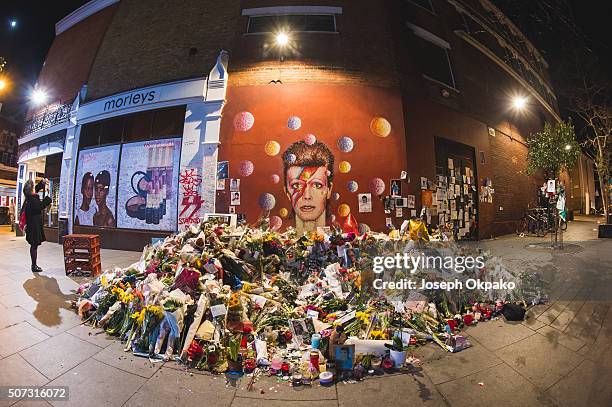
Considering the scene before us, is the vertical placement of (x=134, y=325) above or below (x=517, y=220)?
below

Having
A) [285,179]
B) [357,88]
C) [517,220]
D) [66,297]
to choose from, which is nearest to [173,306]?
[66,297]

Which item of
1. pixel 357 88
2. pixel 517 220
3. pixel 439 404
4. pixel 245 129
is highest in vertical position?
pixel 357 88

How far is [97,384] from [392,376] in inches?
114

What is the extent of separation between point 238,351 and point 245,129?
729 cm

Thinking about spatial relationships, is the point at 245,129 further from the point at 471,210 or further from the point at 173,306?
the point at 471,210

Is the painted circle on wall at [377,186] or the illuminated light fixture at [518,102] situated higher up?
the illuminated light fixture at [518,102]

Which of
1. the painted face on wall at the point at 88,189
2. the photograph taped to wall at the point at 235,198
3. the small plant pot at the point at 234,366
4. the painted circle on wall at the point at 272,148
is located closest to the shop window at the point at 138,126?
the painted face on wall at the point at 88,189

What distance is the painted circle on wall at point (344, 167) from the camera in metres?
8.55

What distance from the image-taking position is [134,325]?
3.44 metres

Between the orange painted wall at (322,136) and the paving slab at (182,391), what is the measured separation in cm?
606

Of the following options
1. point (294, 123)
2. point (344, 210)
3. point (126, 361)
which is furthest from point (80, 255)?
point (344, 210)

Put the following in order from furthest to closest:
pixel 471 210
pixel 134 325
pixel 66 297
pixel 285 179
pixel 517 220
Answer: pixel 517 220 < pixel 471 210 < pixel 285 179 < pixel 66 297 < pixel 134 325

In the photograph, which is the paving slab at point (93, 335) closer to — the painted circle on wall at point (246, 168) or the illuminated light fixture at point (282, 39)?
the painted circle on wall at point (246, 168)

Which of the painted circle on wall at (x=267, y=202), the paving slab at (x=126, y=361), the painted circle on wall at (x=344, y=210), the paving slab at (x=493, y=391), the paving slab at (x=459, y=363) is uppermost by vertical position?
the painted circle on wall at (x=267, y=202)
